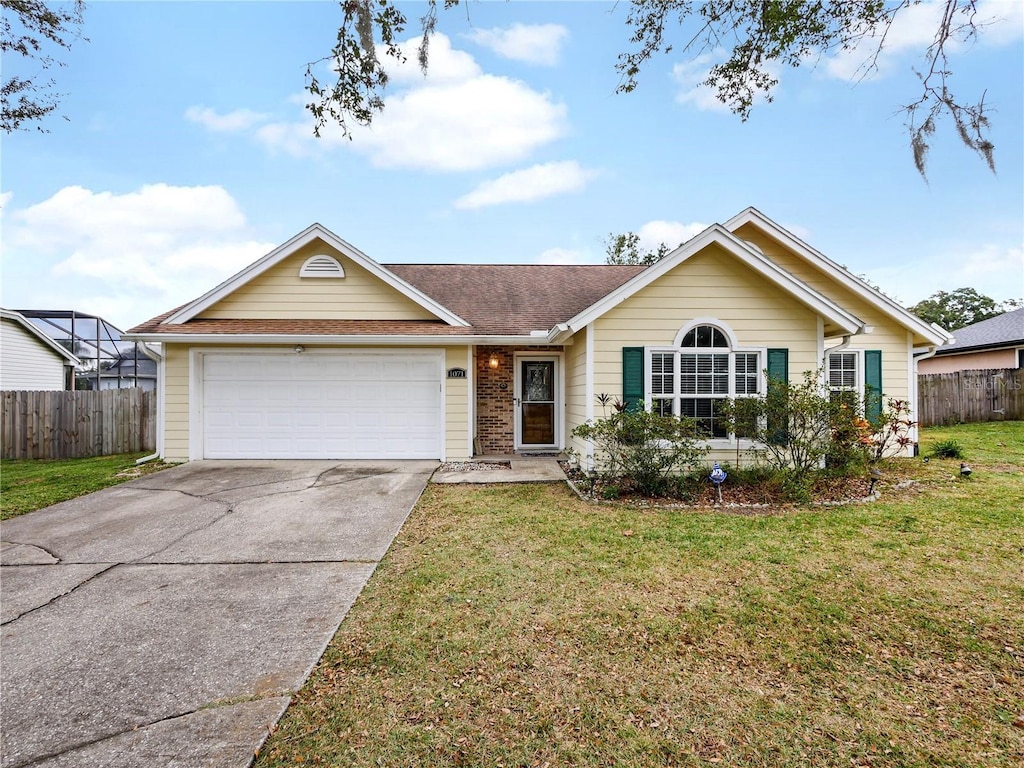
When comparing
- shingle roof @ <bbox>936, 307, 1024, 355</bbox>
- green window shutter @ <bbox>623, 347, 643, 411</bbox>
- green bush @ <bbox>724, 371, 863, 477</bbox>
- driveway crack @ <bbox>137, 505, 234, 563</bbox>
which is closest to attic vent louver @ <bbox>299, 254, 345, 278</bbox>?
driveway crack @ <bbox>137, 505, 234, 563</bbox>

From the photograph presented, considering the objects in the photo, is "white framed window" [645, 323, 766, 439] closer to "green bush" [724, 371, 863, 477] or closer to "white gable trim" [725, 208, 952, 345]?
"green bush" [724, 371, 863, 477]

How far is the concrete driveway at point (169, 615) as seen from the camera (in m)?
2.21

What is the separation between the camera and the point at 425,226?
17.8 m

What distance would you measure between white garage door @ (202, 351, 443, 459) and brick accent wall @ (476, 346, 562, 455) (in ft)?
3.73

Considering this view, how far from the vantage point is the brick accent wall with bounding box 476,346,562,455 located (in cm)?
1023

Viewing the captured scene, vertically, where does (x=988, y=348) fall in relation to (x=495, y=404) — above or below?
above

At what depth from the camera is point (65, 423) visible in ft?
34.8

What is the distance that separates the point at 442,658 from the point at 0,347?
22.3 meters

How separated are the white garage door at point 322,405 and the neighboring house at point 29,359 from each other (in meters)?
13.5

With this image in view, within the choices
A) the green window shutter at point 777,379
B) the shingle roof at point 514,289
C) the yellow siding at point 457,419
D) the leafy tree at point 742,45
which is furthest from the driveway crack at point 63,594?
the green window shutter at point 777,379

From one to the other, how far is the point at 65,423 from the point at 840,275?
57.9 feet

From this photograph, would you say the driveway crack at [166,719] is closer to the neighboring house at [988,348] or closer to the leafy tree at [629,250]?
the neighboring house at [988,348]

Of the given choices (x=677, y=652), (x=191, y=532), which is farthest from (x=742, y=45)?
(x=191, y=532)

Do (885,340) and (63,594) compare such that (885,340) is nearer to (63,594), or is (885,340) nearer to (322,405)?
(322,405)
